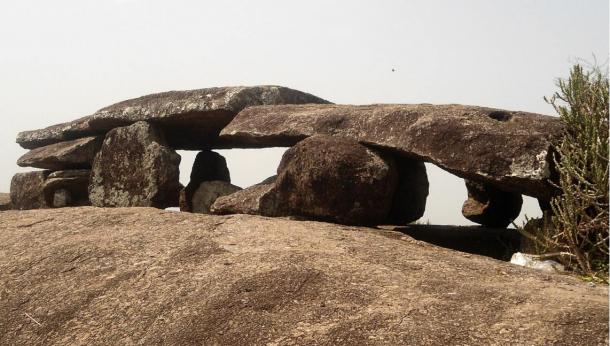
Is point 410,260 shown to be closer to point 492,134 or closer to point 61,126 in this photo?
point 492,134

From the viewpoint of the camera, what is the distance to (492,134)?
7.61 meters

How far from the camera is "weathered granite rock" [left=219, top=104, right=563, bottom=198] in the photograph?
7.18 metres

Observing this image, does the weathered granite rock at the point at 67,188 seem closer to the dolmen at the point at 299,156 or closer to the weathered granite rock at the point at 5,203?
the dolmen at the point at 299,156

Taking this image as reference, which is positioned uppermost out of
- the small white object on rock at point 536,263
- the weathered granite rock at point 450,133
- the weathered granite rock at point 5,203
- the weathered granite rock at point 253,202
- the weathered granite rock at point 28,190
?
the weathered granite rock at point 450,133

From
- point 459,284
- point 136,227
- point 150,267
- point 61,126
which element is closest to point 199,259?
point 150,267

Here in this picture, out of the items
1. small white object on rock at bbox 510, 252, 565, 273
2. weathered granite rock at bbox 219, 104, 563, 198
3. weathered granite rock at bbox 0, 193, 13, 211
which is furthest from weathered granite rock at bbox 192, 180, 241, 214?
small white object on rock at bbox 510, 252, 565, 273

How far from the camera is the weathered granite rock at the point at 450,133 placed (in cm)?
718

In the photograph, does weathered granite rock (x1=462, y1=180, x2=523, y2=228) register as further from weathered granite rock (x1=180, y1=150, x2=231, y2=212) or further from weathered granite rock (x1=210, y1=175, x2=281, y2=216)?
weathered granite rock (x1=180, y1=150, x2=231, y2=212)

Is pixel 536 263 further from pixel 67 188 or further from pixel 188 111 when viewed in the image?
pixel 67 188

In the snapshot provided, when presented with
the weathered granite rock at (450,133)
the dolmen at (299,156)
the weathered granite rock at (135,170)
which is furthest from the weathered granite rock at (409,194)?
A: the weathered granite rock at (135,170)

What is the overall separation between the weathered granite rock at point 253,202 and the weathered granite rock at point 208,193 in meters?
2.00

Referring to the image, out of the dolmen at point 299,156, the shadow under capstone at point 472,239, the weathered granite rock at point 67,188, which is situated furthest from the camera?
the weathered granite rock at point 67,188

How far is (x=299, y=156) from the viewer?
8570 mm

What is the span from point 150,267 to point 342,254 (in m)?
1.94
